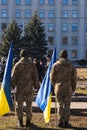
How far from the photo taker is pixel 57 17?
84.5 meters

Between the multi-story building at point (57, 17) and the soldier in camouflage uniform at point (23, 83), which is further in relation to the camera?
the multi-story building at point (57, 17)

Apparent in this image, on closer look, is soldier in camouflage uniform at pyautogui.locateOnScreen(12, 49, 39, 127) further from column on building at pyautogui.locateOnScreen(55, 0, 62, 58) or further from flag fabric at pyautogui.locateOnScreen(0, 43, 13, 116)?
column on building at pyautogui.locateOnScreen(55, 0, 62, 58)

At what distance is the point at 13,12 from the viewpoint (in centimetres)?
8481

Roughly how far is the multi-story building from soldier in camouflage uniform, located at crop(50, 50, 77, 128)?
243 ft

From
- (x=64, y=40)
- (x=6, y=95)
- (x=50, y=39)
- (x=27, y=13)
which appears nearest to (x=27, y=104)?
(x=6, y=95)

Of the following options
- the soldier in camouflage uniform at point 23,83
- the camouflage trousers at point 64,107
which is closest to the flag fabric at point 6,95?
the soldier in camouflage uniform at point 23,83

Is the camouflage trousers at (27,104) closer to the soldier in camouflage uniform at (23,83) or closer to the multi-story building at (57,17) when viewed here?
the soldier in camouflage uniform at (23,83)

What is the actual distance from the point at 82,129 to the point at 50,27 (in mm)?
75356

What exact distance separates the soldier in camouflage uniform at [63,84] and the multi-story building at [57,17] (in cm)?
7412

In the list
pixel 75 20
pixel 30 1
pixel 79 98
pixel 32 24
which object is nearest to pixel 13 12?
pixel 30 1

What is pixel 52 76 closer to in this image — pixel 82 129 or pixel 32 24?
pixel 82 129

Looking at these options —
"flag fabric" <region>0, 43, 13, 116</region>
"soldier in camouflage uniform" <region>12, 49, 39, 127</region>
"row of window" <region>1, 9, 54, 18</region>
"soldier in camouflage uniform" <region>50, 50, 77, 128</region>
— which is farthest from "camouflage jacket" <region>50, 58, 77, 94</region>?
"row of window" <region>1, 9, 54, 18</region>

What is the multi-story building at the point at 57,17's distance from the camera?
84.4 m

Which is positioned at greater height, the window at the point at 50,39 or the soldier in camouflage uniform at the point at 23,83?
the soldier in camouflage uniform at the point at 23,83
